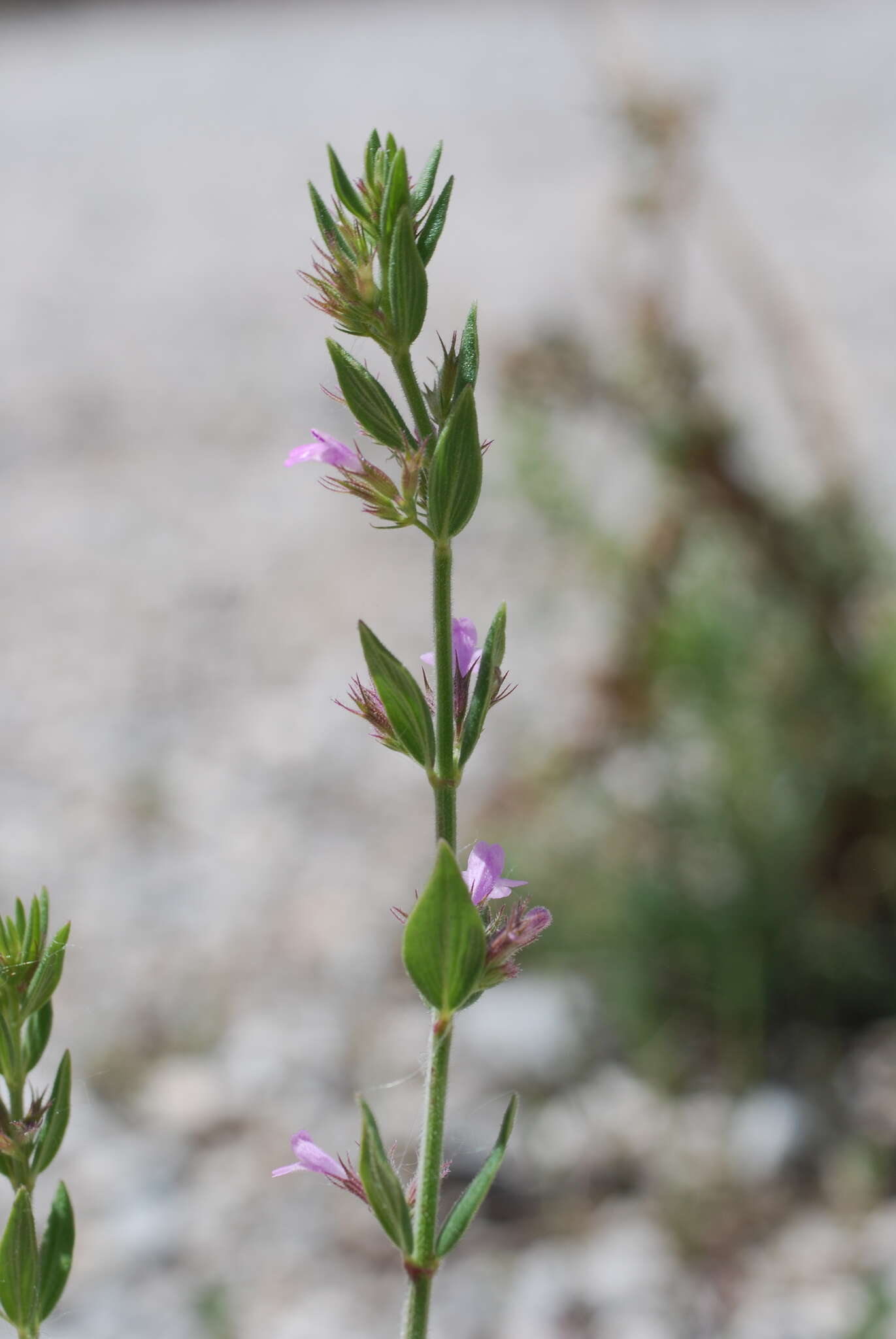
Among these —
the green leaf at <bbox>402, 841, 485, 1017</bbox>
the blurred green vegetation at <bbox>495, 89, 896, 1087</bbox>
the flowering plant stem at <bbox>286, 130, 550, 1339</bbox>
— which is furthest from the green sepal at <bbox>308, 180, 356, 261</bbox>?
the blurred green vegetation at <bbox>495, 89, 896, 1087</bbox>

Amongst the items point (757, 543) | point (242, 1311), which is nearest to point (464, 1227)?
point (242, 1311)

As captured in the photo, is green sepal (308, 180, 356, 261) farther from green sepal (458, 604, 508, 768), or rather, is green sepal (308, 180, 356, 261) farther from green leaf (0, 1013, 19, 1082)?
green leaf (0, 1013, 19, 1082)

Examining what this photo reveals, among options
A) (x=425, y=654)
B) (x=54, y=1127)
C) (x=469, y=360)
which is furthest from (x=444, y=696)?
(x=54, y=1127)

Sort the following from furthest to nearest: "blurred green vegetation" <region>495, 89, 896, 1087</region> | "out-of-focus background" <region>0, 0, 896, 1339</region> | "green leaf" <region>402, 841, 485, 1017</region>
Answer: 1. "blurred green vegetation" <region>495, 89, 896, 1087</region>
2. "out-of-focus background" <region>0, 0, 896, 1339</region>
3. "green leaf" <region>402, 841, 485, 1017</region>

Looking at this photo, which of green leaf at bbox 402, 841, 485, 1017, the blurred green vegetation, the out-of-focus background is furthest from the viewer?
the blurred green vegetation

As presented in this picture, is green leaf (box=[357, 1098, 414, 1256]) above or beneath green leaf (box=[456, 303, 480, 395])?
beneath

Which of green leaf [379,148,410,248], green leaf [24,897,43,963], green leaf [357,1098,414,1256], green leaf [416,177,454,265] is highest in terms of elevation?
green leaf [416,177,454,265]

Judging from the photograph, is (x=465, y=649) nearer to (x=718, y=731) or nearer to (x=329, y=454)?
(x=329, y=454)
